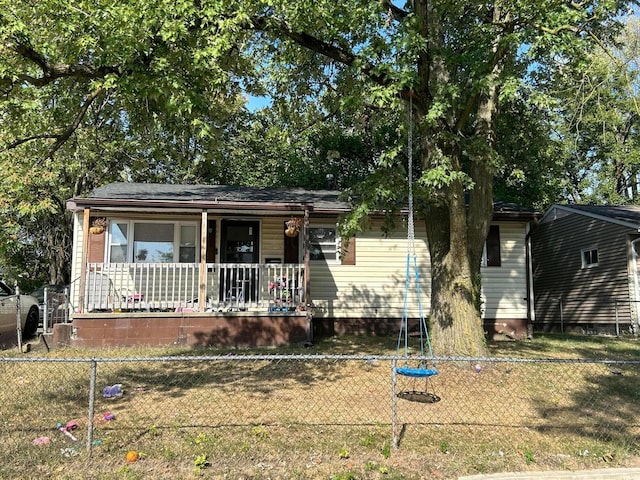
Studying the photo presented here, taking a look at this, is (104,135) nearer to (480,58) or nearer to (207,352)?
(207,352)

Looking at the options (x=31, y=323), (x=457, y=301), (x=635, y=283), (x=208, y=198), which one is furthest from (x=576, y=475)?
(x=635, y=283)

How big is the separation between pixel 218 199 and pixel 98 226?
8.93ft

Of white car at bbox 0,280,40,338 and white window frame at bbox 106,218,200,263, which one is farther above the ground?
white window frame at bbox 106,218,200,263

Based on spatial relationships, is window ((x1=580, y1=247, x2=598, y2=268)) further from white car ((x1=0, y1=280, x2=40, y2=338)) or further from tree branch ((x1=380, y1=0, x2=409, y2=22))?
white car ((x1=0, y1=280, x2=40, y2=338))

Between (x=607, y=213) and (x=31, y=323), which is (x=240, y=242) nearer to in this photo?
(x=31, y=323)

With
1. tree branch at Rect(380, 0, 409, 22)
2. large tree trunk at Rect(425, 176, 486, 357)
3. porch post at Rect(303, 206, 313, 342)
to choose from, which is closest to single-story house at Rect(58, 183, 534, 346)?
porch post at Rect(303, 206, 313, 342)

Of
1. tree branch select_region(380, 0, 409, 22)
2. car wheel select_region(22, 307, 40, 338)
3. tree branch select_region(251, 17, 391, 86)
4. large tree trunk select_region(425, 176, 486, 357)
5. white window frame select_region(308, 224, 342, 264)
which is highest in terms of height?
tree branch select_region(380, 0, 409, 22)

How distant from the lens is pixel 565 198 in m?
28.3

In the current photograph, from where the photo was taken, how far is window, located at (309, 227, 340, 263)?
40.8 ft

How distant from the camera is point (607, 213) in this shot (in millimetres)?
15781

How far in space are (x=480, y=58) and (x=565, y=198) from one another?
24.2 metres

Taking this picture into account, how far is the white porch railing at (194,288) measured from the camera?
34.5ft

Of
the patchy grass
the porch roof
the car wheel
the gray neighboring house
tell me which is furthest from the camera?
the gray neighboring house

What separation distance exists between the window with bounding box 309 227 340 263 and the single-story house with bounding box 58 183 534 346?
0.03m
